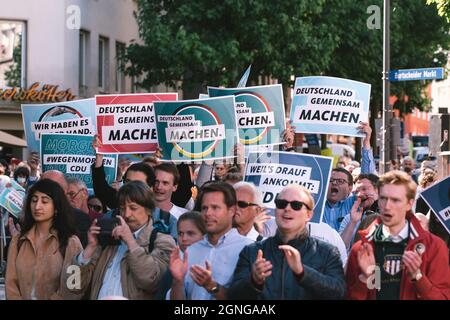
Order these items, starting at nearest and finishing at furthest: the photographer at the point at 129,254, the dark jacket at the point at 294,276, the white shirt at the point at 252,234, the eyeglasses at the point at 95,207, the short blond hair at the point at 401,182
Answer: the dark jacket at the point at 294,276 < the short blond hair at the point at 401,182 < the photographer at the point at 129,254 < the white shirt at the point at 252,234 < the eyeglasses at the point at 95,207

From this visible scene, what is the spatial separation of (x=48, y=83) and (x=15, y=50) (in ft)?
3.95

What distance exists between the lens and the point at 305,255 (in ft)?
25.5

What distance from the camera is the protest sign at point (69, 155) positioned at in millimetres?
14102

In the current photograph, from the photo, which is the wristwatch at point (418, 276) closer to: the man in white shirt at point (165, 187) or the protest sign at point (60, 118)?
the man in white shirt at point (165, 187)

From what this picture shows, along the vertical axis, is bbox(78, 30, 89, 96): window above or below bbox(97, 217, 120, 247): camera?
above

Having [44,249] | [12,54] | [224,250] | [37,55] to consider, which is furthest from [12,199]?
[37,55]

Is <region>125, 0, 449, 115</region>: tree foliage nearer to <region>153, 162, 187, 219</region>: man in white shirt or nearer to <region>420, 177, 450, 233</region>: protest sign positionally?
<region>153, 162, 187, 219</region>: man in white shirt

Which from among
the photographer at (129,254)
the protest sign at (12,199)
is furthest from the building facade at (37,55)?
the photographer at (129,254)

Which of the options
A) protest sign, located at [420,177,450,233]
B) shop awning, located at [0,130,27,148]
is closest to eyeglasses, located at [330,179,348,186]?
protest sign, located at [420,177,450,233]

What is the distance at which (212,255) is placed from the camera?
326 inches

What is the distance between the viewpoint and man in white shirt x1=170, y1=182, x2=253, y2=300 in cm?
783

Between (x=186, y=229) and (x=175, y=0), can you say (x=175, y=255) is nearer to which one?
(x=186, y=229)

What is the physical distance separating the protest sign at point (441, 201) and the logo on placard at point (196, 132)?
383cm

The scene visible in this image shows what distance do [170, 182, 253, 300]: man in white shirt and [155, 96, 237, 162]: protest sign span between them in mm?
4228
